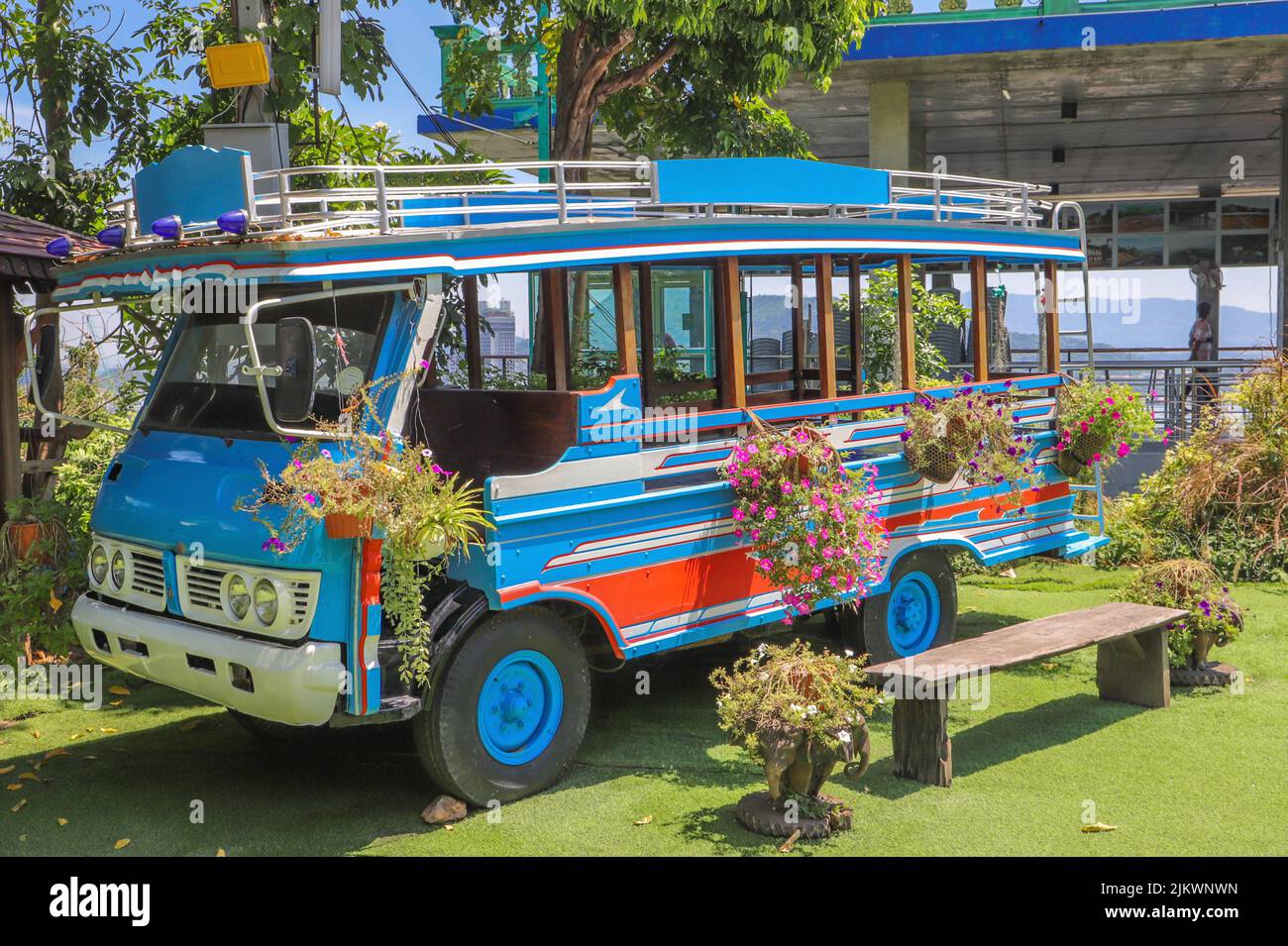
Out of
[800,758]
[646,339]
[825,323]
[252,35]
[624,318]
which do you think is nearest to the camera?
[800,758]

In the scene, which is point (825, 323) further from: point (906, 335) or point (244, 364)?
point (244, 364)

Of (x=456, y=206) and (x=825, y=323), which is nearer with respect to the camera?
(x=456, y=206)

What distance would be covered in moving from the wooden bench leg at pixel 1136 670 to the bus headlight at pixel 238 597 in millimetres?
4718

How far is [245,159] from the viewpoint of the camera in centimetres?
543

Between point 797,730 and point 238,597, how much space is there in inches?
96.6

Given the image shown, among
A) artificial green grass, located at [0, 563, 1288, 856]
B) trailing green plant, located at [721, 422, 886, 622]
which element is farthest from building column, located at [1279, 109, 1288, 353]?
trailing green plant, located at [721, 422, 886, 622]

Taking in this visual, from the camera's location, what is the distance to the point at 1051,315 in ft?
29.7

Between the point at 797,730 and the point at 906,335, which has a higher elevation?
the point at 906,335

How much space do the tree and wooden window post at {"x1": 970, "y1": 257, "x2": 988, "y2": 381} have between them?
2922 mm

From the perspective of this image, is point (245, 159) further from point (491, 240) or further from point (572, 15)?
point (572, 15)

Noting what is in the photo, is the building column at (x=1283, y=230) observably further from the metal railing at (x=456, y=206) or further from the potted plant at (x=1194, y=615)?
the potted plant at (x=1194, y=615)

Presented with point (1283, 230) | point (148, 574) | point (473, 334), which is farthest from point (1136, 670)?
point (1283, 230)

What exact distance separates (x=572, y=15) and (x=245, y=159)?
5641mm

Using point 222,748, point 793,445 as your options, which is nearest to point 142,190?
point 222,748
